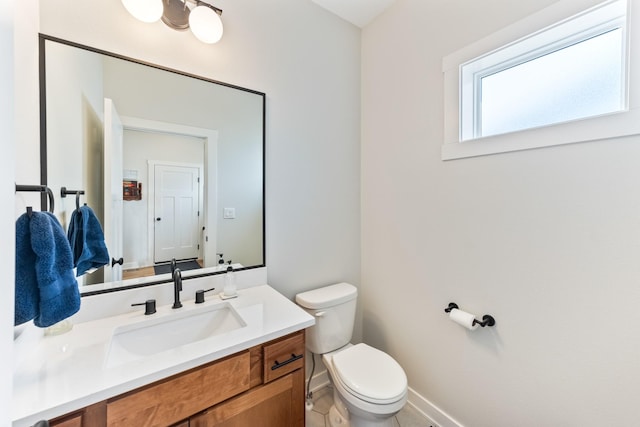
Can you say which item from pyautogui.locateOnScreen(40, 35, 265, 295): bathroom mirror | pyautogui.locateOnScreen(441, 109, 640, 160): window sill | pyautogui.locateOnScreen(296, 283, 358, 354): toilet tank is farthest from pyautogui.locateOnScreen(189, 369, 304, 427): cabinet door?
pyautogui.locateOnScreen(441, 109, 640, 160): window sill

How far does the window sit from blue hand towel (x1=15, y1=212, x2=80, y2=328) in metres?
1.70

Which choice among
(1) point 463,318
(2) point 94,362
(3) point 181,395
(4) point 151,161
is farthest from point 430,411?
(4) point 151,161

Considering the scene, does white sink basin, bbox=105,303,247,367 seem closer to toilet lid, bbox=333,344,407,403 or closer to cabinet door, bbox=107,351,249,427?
cabinet door, bbox=107,351,249,427

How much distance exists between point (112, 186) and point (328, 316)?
1331 millimetres

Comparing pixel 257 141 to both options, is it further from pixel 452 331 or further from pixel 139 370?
pixel 452 331

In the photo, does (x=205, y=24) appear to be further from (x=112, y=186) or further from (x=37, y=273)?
(x=37, y=273)

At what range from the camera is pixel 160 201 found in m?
1.34

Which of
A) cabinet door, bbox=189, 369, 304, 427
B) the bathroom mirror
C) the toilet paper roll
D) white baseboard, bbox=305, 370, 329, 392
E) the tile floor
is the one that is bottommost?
the tile floor

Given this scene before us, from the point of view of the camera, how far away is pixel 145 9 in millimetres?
1177

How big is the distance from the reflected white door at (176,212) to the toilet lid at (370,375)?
3.33 ft

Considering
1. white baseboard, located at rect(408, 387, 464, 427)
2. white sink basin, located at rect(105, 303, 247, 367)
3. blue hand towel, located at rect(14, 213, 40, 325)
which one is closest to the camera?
blue hand towel, located at rect(14, 213, 40, 325)

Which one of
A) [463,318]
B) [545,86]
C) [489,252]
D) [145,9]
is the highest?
[145,9]

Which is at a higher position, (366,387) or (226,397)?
(226,397)

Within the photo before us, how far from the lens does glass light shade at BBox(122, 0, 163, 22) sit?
1160mm
